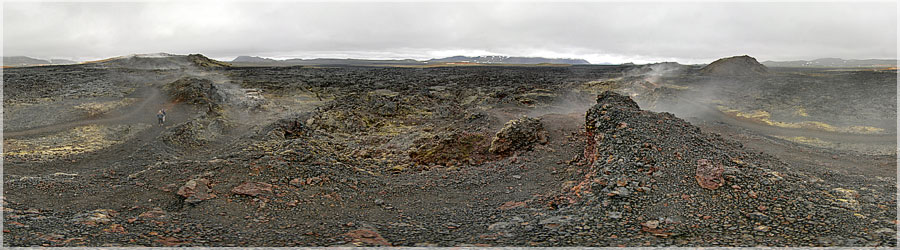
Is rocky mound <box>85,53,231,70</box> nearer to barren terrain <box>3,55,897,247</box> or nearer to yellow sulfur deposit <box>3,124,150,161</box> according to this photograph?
barren terrain <box>3,55,897,247</box>

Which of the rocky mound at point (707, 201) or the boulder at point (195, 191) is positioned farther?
the boulder at point (195, 191)

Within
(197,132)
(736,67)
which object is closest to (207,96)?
(197,132)

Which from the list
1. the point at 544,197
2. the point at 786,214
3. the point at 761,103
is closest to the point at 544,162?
the point at 544,197

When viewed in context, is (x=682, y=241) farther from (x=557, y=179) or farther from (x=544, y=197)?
(x=557, y=179)

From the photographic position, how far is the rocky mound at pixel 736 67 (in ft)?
183

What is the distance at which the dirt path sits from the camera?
64.0 feet

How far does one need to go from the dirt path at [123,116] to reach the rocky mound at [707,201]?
24728 millimetres

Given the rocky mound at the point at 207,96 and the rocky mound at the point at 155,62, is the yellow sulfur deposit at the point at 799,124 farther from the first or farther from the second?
the rocky mound at the point at 155,62

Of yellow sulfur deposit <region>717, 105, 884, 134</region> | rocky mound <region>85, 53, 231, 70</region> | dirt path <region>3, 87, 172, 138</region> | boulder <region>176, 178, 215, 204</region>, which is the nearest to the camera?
boulder <region>176, 178, 215, 204</region>

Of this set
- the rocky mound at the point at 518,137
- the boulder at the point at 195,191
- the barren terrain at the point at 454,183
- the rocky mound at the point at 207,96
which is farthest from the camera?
the rocky mound at the point at 207,96

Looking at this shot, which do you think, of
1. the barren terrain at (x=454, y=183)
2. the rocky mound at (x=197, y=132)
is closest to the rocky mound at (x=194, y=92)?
the barren terrain at (x=454, y=183)

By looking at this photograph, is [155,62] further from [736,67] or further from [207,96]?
[736,67]

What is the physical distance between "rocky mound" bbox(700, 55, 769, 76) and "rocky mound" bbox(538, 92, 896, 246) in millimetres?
54978

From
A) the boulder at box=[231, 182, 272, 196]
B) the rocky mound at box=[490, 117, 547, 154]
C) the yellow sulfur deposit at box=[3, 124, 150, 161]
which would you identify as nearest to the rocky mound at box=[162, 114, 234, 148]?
the yellow sulfur deposit at box=[3, 124, 150, 161]
